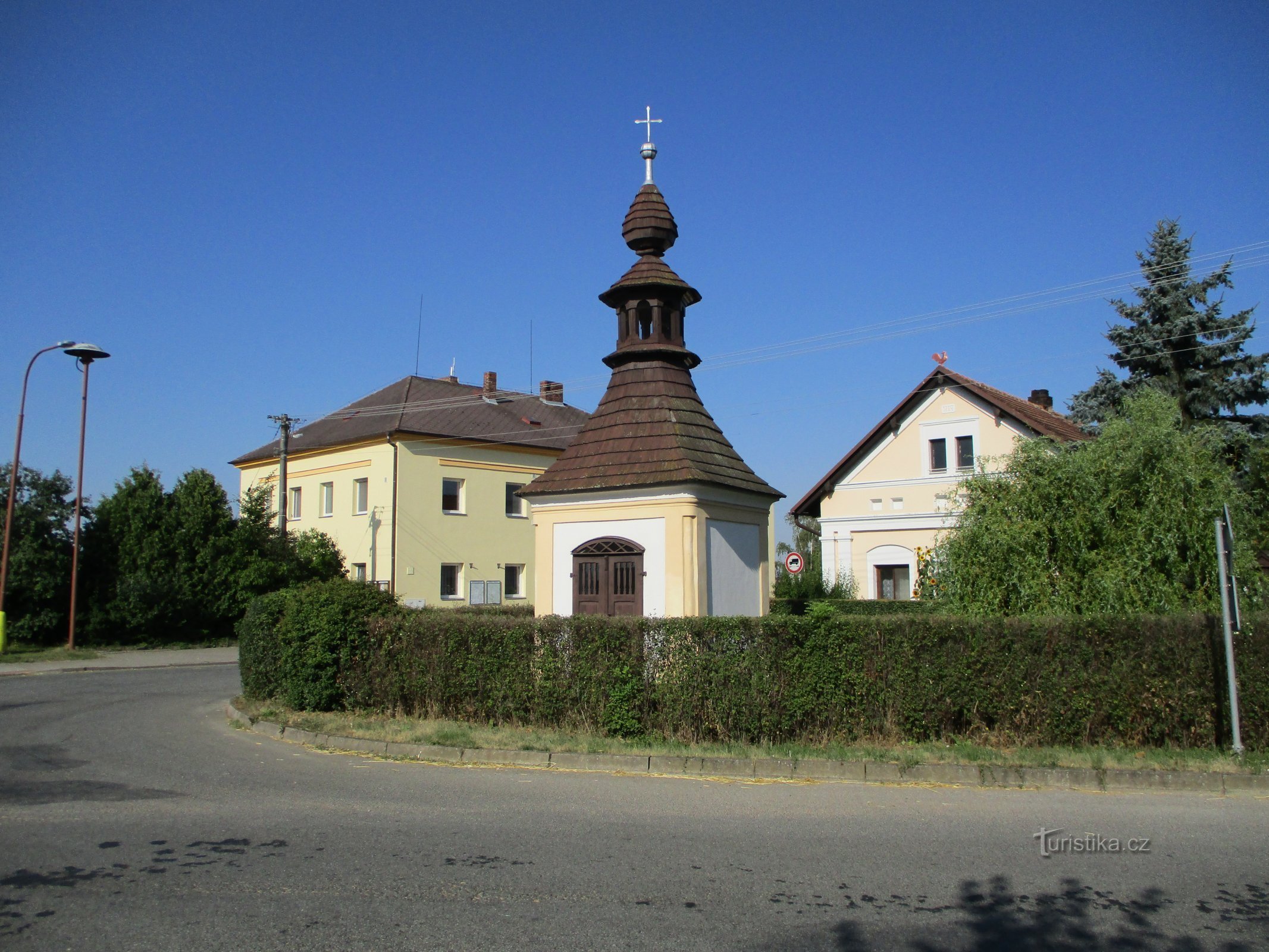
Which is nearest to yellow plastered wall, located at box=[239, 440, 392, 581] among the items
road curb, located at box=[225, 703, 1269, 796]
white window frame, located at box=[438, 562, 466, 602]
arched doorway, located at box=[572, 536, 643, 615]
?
white window frame, located at box=[438, 562, 466, 602]

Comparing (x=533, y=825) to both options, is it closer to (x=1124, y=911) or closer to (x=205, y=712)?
(x=1124, y=911)

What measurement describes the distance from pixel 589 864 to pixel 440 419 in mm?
34761

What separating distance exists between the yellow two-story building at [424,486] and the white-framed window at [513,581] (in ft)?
0.13

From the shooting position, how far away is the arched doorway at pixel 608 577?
1402 centimetres

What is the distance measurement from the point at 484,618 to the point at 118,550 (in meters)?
23.6

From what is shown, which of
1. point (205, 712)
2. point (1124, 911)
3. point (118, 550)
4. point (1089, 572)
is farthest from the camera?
point (118, 550)

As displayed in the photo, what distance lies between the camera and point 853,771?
937cm

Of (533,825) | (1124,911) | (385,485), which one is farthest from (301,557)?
(1124,911)

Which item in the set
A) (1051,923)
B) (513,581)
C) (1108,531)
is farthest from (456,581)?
(1051,923)

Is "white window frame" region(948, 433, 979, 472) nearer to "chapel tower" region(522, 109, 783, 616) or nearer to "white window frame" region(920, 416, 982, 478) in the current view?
"white window frame" region(920, 416, 982, 478)

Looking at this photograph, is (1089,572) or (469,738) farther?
(1089,572)

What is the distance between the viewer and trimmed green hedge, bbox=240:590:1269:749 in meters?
9.90

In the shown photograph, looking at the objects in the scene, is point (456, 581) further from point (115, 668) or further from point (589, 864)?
point (589, 864)

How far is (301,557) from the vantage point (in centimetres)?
3603
